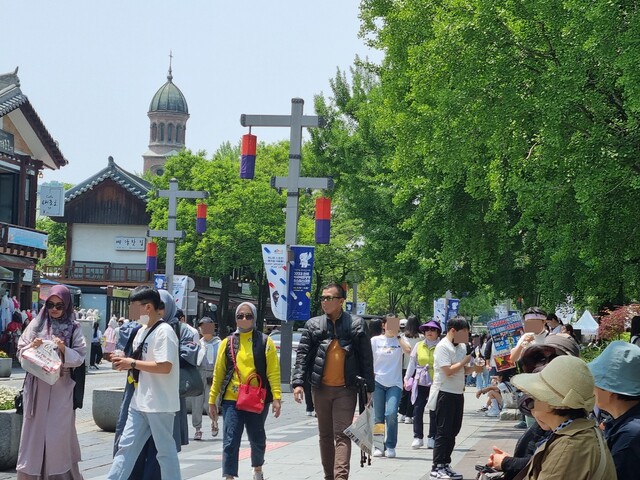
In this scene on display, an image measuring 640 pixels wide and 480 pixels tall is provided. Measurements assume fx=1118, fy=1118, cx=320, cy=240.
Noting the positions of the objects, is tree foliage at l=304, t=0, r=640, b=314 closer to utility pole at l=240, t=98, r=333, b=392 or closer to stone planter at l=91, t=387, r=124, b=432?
utility pole at l=240, t=98, r=333, b=392

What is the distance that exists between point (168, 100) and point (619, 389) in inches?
5623

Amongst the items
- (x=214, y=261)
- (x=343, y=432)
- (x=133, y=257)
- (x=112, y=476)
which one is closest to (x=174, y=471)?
(x=112, y=476)

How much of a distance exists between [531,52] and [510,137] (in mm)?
1279

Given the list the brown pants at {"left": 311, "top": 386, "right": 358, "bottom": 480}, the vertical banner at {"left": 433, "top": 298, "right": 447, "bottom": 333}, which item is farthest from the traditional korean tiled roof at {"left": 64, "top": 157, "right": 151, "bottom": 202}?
the brown pants at {"left": 311, "top": 386, "right": 358, "bottom": 480}

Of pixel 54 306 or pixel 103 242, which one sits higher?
pixel 103 242

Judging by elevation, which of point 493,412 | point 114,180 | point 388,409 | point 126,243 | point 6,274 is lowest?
point 493,412

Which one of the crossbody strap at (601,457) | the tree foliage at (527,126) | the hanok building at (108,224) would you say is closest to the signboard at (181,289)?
the tree foliage at (527,126)

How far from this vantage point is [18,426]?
1073cm

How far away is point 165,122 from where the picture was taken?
145 meters

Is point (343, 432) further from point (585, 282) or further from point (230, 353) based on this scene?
point (585, 282)

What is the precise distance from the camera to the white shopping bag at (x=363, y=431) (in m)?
9.49

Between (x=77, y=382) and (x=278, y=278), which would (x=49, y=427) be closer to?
(x=77, y=382)

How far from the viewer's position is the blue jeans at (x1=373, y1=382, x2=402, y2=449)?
1366 cm

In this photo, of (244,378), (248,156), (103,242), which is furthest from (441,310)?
(103,242)
